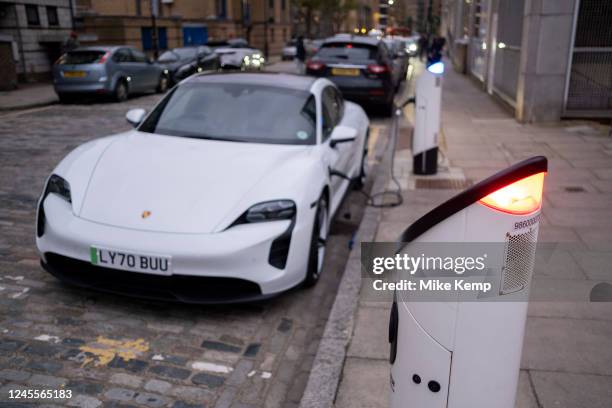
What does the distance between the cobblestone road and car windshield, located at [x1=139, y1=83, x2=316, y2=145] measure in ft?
4.15

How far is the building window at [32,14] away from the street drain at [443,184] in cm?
1941

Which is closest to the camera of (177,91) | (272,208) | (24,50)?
(272,208)

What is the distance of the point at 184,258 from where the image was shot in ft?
11.6

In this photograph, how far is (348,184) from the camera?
626cm

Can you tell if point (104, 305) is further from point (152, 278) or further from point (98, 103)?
point (98, 103)

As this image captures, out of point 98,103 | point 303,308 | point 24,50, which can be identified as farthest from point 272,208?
point 24,50

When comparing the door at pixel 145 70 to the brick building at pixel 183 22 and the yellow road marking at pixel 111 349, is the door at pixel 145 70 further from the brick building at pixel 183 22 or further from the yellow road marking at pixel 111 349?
the yellow road marking at pixel 111 349

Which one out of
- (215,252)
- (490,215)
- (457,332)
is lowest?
(215,252)

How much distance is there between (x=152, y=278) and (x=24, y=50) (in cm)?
2072

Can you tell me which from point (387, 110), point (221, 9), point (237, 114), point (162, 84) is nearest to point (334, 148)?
point (237, 114)

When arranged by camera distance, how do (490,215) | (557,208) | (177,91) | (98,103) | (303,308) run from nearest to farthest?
(490,215), (303,308), (177,91), (557,208), (98,103)

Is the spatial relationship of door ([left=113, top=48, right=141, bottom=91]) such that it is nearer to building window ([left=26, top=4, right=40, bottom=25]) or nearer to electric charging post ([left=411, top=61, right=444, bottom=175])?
building window ([left=26, top=4, right=40, bottom=25])

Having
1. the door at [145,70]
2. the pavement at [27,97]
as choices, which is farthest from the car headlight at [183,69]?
the pavement at [27,97]

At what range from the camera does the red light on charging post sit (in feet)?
5.24
